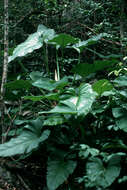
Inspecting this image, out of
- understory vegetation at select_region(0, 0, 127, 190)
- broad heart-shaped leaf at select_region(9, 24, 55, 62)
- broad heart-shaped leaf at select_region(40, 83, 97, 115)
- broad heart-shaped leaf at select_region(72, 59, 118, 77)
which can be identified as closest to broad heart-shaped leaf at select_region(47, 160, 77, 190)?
understory vegetation at select_region(0, 0, 127, 190)

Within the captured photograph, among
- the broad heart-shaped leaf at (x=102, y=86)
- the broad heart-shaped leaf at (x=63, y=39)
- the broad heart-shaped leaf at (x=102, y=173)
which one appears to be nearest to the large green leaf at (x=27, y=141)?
the broad heart-shaped leaf at (x=102, y=173)

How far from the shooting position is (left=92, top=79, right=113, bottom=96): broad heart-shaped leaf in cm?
214

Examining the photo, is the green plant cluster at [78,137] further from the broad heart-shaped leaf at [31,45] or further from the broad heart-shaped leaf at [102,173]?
the broad heart-shaped leaf at [31,45]

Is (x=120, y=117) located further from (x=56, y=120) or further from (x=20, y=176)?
(x=20, y=176)

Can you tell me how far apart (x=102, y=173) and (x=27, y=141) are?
75cm

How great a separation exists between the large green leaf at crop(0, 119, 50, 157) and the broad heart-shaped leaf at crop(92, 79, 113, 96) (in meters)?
0.61

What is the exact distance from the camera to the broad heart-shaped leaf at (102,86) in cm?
214

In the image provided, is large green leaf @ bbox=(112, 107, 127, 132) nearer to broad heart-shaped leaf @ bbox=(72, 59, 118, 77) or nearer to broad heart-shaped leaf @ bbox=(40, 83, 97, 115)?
broad heart-shaped leaf @ bbox=(40, 83, 97, 115)

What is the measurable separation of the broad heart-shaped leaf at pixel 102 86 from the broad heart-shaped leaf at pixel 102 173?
0.65m

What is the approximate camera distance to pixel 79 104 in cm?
200

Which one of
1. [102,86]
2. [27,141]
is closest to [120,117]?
[102,86]

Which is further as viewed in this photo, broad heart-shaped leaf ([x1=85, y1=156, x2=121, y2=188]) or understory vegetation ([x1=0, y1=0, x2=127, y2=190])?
understory vegetation ([x1=0, y1=0, x2=127, y2=190])

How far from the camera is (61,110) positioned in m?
1.88

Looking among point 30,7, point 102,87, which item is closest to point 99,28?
point 30,7
